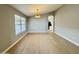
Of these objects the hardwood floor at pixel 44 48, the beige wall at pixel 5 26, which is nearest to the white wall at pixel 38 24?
the hardwood floor at pixel 44 48

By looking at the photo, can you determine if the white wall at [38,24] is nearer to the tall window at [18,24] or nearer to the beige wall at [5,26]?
the tall window at [18,24]

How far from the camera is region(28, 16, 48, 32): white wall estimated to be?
12.3 m

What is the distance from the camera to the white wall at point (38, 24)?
12.3 metres

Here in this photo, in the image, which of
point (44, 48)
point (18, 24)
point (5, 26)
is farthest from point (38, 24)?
point (5, 26)

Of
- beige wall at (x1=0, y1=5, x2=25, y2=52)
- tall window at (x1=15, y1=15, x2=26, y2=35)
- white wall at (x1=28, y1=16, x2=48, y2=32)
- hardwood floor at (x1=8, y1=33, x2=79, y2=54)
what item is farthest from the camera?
white wall at (x1=28, y1=16, x2=48, y2=32)

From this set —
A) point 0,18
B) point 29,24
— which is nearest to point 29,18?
point 29,24

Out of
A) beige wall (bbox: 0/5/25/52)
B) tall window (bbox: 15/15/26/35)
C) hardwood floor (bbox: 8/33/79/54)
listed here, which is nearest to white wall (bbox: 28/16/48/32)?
tall window (bbox: 15/15/26/35)

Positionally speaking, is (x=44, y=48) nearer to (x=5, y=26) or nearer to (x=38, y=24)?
(x=5, y=26)

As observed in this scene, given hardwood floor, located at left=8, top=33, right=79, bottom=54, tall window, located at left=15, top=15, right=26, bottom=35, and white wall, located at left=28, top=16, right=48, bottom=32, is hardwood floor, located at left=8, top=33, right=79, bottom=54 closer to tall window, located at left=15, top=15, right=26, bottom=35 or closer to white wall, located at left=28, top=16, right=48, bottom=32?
tall window, located at left=15, top=15, right=26, bottom=35

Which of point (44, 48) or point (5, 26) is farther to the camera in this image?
point (44, 48)

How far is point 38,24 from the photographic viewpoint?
41.0ft
